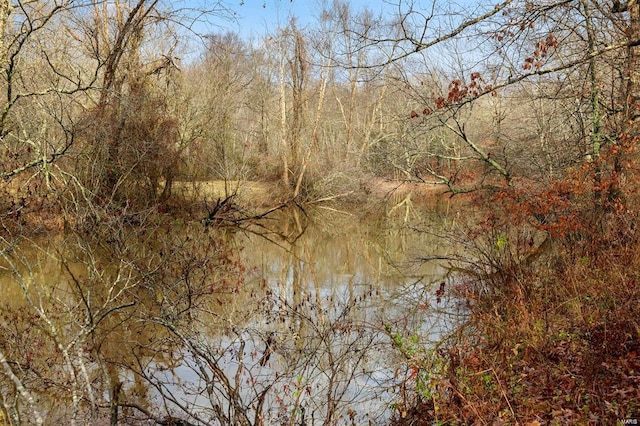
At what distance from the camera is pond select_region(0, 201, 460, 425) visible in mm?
4793

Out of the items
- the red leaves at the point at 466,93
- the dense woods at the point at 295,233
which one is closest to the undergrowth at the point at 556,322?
the dense woods at the point at 295,233

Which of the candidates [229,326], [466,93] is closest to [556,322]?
[466,93]

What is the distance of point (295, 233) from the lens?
16.8 metres

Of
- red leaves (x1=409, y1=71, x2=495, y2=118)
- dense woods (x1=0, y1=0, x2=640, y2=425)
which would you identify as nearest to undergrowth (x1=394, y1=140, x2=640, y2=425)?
dense woods (x1=0, y1=0, x2=640, y2=425)

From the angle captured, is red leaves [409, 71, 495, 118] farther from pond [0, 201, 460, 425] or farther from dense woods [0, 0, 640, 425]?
pond [0, 201, 460, 425]

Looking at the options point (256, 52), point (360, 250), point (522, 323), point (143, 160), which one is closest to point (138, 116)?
point (143, 160)

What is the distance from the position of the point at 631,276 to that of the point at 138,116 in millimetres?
13214

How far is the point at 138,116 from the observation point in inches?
596

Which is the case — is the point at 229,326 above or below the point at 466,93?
below

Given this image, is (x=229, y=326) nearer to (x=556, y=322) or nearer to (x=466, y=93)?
(x=556, y=322)

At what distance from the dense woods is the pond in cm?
7

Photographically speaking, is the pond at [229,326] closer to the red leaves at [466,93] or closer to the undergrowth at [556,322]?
the undergrowth at [556,322]

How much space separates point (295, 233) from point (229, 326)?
10304 millimetres

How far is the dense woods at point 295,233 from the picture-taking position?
4.47 metres
